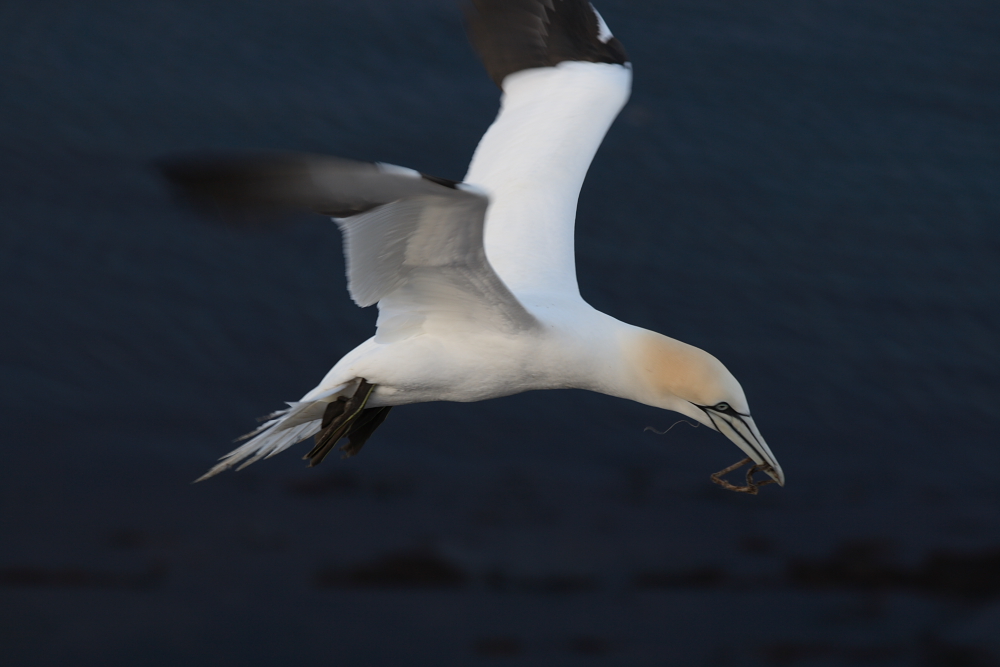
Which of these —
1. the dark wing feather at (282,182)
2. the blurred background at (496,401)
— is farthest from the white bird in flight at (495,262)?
the blurred background at (496,401)

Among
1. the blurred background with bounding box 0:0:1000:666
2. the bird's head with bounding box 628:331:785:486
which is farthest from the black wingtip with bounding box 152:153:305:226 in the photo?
the blurred background with bounding box 0:0:1000:666

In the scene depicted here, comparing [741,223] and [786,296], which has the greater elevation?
[741,223]

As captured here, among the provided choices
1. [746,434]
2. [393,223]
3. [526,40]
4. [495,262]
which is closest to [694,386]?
[746,434]

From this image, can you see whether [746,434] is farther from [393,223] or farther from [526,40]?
[526,40]

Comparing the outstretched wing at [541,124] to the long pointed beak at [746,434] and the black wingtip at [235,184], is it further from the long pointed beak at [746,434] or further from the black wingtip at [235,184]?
the black wingtip at [235,184]

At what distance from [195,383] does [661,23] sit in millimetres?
7313

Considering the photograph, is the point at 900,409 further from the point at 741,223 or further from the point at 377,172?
the point at 377,172

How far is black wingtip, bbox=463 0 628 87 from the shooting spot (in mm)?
7598

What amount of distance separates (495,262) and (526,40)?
2057mm

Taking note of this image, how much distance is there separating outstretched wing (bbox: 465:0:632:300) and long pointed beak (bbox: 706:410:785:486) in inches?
43.6

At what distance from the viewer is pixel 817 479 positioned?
1042cm

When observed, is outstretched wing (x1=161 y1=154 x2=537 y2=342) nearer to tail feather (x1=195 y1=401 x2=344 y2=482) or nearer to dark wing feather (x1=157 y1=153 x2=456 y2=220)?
dark wing feather (x1=157 y1=153 x2=456 y2=220)

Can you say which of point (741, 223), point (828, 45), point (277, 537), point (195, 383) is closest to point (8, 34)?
point (195, 383)

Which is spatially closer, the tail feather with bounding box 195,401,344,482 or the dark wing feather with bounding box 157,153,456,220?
the dark wing feather with bounding box 157,153,456,220
